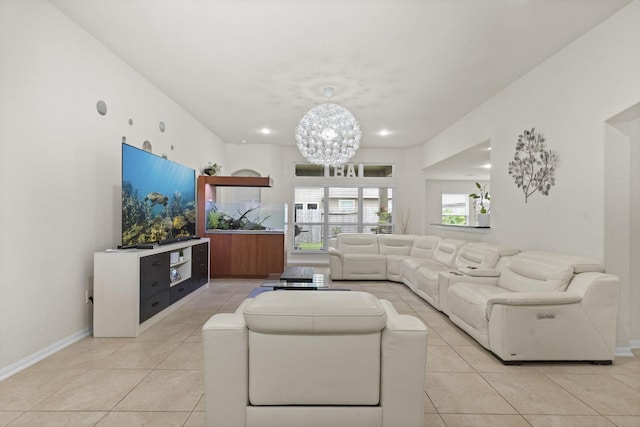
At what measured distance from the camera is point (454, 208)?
9617 mm

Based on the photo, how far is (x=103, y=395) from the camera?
6.91ft

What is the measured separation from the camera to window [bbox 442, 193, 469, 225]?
31.3ft

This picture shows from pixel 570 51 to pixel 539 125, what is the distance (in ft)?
2.48

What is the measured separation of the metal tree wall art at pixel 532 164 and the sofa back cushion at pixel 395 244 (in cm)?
264

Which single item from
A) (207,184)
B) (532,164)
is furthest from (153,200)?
(532,164)

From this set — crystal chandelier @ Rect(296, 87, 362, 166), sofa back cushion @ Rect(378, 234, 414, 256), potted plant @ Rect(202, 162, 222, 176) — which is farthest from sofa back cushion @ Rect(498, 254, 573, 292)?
potted plant @ Rect(202, 162, 222, 176)

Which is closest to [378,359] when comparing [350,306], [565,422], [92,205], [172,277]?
[350,306]

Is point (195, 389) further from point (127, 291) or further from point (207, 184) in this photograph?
point (207, 184)

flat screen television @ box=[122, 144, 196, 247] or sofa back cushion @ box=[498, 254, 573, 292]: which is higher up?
flat screen television @ box=[122, 144, 196, 247]

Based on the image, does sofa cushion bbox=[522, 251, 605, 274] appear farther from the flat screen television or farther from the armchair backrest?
the flat screen television

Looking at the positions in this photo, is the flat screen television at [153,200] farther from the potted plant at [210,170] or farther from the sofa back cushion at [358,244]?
the sofa back cushion at [358,244]

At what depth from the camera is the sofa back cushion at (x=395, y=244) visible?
6402 millimetres

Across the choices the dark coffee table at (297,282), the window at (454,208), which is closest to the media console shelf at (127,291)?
the dark coffee table at (297,282)

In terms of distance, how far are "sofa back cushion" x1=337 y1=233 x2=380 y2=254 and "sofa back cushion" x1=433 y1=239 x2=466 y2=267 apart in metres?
1.20
